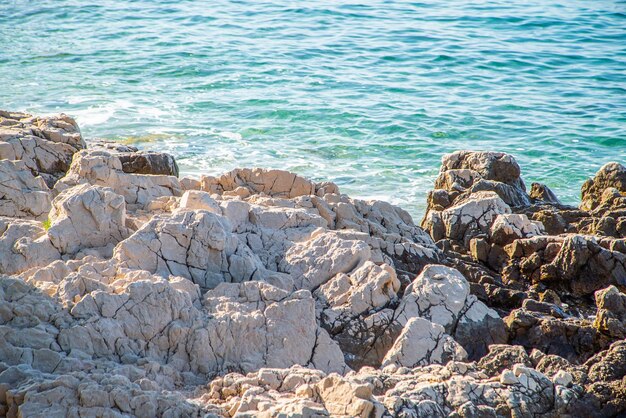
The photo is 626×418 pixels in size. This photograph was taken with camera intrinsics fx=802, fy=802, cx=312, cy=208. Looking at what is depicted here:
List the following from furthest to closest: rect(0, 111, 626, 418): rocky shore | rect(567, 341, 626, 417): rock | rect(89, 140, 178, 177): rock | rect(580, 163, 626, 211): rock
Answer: rect(580, 163, 626, 211): rock, rect(89, 140, 178, 177): rock, rect(567, 341, 626, 417): rock, rect(0, 111, 626, 418): rocky shore

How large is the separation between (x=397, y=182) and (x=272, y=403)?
8996 mm

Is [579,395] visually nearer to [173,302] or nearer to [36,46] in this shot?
A: [173,302]

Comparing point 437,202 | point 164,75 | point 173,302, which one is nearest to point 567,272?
point 437,202

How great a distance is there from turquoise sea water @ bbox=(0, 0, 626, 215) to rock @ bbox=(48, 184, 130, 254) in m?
6.25

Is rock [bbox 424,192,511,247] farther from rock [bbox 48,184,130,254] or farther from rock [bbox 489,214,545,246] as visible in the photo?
rock [bbox 48,184,130,254]

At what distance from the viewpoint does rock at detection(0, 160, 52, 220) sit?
684 centimetres

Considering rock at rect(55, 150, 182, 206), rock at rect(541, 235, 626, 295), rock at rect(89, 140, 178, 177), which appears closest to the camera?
rock at rect(55, 150, 182, 206)

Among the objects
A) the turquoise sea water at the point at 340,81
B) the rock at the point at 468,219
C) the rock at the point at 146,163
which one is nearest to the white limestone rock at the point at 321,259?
the rock at the point at 146,163

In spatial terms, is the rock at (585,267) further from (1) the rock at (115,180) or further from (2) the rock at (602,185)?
(1) the rock at (115,180)

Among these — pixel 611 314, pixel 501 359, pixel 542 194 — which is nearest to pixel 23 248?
pixel 501 359

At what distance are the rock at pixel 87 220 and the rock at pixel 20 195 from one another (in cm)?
58

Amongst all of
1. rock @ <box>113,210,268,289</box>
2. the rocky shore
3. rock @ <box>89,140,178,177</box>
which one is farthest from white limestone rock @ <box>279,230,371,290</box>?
rock @ <box>89,140,178,177</box>

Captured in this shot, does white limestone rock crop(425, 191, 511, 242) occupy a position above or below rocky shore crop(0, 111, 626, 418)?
below

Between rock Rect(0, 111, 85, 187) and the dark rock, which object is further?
rock Rect(0, 111, 85, 187)
